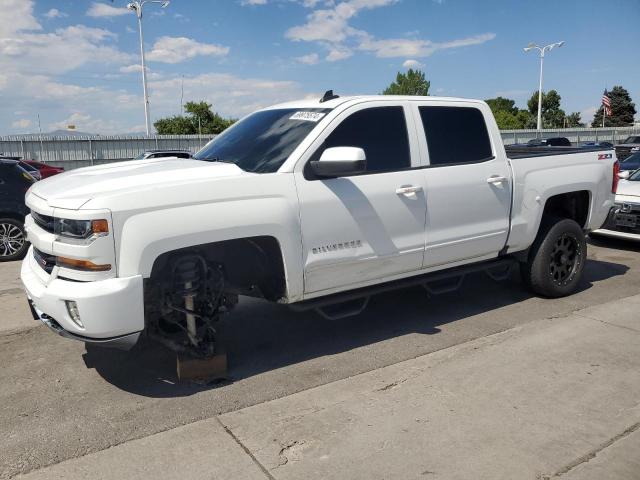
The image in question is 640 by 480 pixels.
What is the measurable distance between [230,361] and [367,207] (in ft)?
5.29

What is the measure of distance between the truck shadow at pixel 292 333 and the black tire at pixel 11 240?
467 cm

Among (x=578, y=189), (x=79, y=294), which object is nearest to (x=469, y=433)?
(x=79, y=294)

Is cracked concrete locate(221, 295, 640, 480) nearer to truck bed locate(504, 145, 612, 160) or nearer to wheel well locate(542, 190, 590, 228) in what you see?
wheel well locate(542, 190, 590, 228)

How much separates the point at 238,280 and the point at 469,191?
217 cm

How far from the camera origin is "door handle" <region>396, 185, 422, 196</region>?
4.44 meters

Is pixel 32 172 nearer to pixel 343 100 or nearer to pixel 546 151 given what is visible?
pixel 343 100

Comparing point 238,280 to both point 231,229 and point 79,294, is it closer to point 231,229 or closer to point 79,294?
point 231,229

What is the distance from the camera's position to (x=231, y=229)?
3.66 meters

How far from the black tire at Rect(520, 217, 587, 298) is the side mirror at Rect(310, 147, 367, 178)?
8.95ft

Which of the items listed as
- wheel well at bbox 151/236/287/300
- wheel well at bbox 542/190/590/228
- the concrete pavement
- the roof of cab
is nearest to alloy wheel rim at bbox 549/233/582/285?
wheel well at bbox 542/190/590/228

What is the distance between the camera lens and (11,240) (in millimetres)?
8570

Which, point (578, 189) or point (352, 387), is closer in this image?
point (352, 387)

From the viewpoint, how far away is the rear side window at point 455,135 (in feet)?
15.8

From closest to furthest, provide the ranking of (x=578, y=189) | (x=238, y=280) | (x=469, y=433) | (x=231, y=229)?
1. (x=469, y=433)
2. (x=231, y=229)
3. (x=238, y=280)
4. (x=578, y=189)
